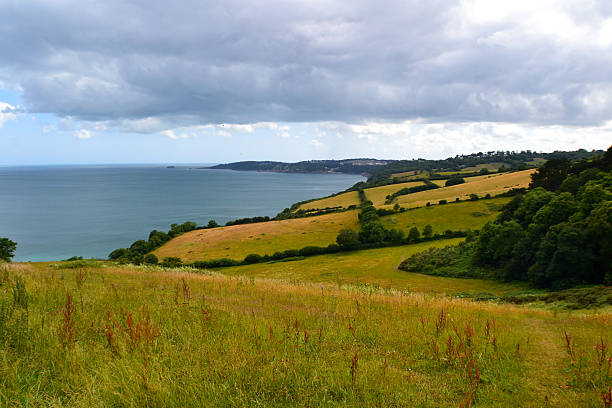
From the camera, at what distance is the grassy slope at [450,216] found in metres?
71.7

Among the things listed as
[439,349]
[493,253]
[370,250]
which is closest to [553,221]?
[493,253]

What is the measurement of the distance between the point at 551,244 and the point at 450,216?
42.8 m

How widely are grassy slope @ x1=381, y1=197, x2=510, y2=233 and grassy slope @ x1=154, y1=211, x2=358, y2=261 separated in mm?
12398

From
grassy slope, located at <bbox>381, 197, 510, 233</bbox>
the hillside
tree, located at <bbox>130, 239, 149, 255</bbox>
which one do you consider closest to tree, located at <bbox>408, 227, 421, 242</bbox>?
grassy slope, located at <bbox>381, 197, 510, 233</bbox>

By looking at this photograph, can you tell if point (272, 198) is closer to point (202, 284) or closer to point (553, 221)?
point (553, 221)

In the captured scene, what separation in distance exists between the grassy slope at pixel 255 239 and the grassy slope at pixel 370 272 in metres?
7.97

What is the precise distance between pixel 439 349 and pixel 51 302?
7792 mm

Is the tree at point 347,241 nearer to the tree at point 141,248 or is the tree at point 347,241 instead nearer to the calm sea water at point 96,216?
the tree at point 141,248

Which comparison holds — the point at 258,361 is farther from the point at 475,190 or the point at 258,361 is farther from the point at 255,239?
the point at 475,190

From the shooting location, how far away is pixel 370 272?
166 ft

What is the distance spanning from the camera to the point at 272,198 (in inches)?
7746

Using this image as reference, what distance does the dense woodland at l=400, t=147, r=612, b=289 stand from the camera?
31.2m

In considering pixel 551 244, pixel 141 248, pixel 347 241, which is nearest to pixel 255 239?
pixel 347 241

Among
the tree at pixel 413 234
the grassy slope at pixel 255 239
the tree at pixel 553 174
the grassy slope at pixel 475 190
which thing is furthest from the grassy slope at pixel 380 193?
the tree at pixel 553 174
